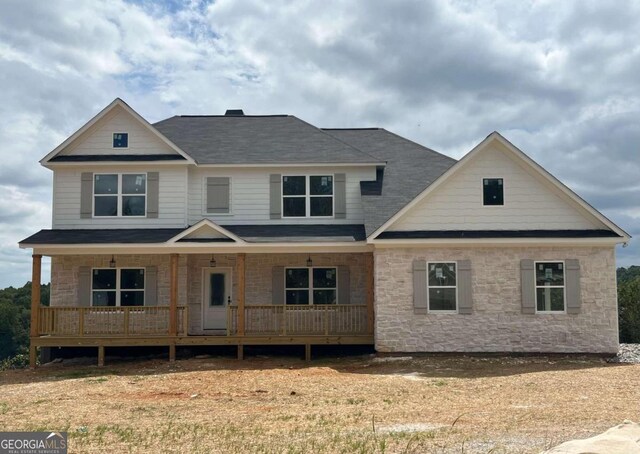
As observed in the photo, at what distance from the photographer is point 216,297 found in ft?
65.3

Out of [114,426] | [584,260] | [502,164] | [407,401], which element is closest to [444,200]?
[502,164]

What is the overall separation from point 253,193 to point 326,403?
982 cm

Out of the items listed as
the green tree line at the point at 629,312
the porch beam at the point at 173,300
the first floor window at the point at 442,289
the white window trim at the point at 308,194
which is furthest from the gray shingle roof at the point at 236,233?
the green tree line at the point at 629,312

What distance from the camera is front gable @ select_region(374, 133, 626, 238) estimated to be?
1736cm

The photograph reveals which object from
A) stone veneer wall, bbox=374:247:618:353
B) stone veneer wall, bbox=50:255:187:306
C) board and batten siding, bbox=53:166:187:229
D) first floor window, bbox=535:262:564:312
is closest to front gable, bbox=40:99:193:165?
board and batten siding, bbox=53:166:187:229

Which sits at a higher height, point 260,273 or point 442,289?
point 260,273

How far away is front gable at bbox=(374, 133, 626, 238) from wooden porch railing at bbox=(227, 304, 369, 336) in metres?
2.86

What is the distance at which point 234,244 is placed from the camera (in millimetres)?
17719

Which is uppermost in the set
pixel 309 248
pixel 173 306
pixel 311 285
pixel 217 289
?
pixel 309 248

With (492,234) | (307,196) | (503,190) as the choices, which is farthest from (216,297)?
(503,190)

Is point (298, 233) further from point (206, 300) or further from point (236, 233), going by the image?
point (206, 300)

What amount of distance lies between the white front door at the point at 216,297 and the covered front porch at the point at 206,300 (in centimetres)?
3

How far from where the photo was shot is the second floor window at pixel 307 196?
20.2 meters

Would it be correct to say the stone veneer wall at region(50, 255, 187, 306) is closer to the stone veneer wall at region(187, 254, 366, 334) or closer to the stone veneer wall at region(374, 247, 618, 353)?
the stone veneer wall at region(187, 254, 366, 334)
